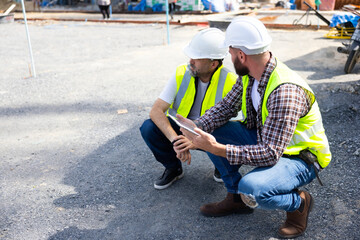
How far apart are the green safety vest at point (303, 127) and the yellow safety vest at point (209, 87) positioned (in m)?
0.71

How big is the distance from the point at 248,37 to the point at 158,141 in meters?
1.24

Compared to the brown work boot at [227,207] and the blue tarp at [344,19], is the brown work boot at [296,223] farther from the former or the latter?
the blue tarp at [344,19]

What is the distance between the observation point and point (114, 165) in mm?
3627

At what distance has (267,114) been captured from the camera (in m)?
2.25

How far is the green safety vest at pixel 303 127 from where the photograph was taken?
2191mm

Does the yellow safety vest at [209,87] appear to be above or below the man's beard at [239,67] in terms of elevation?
below

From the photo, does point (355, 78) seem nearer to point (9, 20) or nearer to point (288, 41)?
point (288, 41)

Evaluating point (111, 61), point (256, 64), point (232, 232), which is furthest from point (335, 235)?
point (111, 61)

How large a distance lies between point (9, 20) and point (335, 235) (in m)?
18.2

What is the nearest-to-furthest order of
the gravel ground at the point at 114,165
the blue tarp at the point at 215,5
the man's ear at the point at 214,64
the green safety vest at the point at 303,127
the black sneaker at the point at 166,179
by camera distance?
1. the green safety vest at the point at 303,127
2. the gravel ground at the point at 114,165
3. the man's ear at the point at 214,64
4. the black sneaker at the point at 166,179
5. the blue tarp at the point at 215,5

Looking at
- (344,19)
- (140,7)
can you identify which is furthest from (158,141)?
(140,7)

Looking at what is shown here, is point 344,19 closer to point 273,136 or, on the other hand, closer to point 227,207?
point 227,207

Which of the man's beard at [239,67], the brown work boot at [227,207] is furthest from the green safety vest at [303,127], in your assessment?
the brown work boot at [227,207]

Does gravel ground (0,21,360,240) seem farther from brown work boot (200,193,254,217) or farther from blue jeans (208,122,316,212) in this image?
blue jeans (208,122,316,212)
